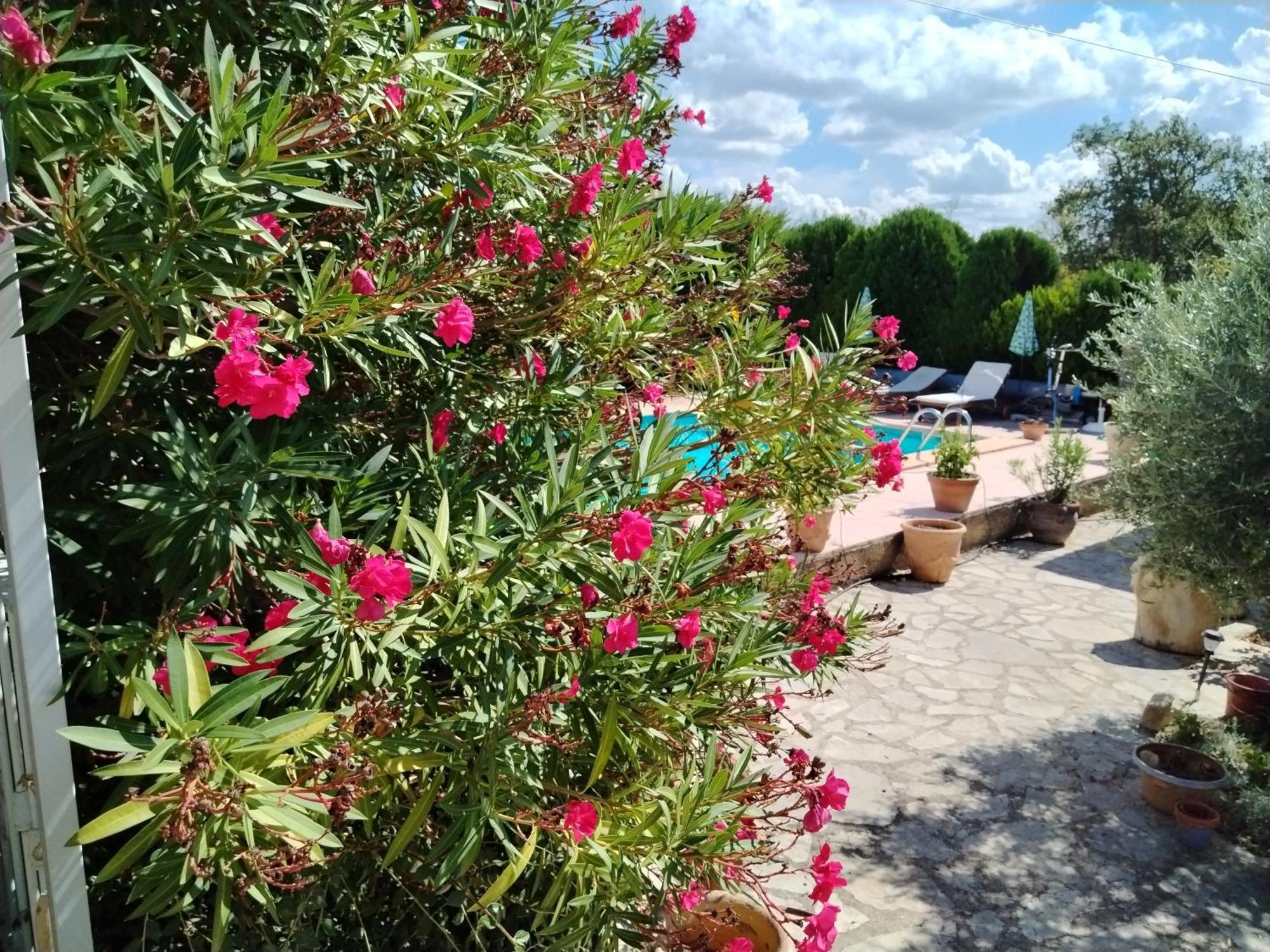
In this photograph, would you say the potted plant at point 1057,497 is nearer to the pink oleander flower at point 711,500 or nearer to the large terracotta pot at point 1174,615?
the large terracotta pot at point 1174,615

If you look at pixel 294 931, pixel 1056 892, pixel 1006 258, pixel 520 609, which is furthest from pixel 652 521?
pixel 1006 258

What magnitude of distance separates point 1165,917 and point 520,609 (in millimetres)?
2928

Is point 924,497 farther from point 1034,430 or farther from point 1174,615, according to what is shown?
point 1034,430

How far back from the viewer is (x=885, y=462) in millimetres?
2605

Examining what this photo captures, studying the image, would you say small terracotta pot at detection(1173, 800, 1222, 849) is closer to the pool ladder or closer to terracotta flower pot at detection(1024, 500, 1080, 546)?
the pool ladder

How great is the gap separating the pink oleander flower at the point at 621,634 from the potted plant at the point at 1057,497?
719 centimetres

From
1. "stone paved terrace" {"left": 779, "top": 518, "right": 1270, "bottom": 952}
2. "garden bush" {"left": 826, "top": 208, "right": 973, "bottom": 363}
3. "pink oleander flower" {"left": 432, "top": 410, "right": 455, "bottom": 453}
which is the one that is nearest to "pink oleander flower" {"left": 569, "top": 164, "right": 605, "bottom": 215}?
"pink oleander flower" {"left": 432, "top": 410, "right": 455, "bottom": 453}

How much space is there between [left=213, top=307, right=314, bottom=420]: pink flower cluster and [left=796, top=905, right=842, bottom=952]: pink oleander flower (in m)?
1.28

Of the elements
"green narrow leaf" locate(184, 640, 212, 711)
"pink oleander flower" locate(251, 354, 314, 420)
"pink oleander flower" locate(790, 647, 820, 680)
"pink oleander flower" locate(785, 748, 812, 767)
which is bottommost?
"pink oleander flower" locate(785, 748, 812, 767)

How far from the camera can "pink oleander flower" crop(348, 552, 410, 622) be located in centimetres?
126

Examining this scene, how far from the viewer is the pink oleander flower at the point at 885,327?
8.05ft

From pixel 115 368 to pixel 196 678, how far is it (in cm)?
41

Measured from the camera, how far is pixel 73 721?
1.51 meters

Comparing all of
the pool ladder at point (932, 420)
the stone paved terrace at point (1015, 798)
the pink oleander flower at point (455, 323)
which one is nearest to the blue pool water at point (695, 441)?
the pink oleander flower at point (455, 323)
